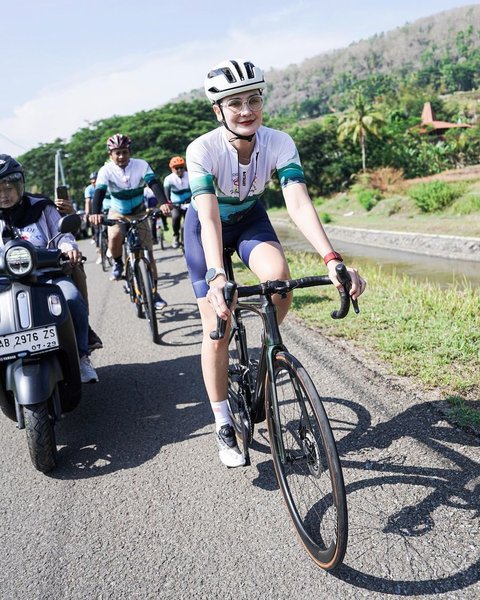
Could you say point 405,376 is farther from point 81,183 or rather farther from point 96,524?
point 81,183

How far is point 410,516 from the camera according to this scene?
8.46ft

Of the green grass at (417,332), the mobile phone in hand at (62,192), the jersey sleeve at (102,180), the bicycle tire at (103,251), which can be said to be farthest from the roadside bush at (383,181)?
the mobile phone in hand at (62,192)

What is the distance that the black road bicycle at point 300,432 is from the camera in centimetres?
222

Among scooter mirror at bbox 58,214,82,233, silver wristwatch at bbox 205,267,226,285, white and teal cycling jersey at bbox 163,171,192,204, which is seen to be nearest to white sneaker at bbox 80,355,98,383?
scooter mirror at bbox 58,214,82,233

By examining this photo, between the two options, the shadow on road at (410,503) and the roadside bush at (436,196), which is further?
the roadside bush at (436,196)

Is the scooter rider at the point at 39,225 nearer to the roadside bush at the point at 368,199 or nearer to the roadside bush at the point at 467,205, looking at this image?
the roadside bush at the point at 467,205

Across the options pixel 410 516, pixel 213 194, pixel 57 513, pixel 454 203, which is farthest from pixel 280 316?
pixel 454 203

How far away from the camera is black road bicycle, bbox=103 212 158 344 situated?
610cm

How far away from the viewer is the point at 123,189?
23.4 ft

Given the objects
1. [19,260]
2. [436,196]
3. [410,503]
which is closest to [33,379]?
[19,260]

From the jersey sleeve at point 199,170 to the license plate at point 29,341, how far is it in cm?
135

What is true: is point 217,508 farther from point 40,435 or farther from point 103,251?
point 103,251

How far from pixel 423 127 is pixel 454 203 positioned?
42817mm

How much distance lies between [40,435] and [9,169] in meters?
1.90
